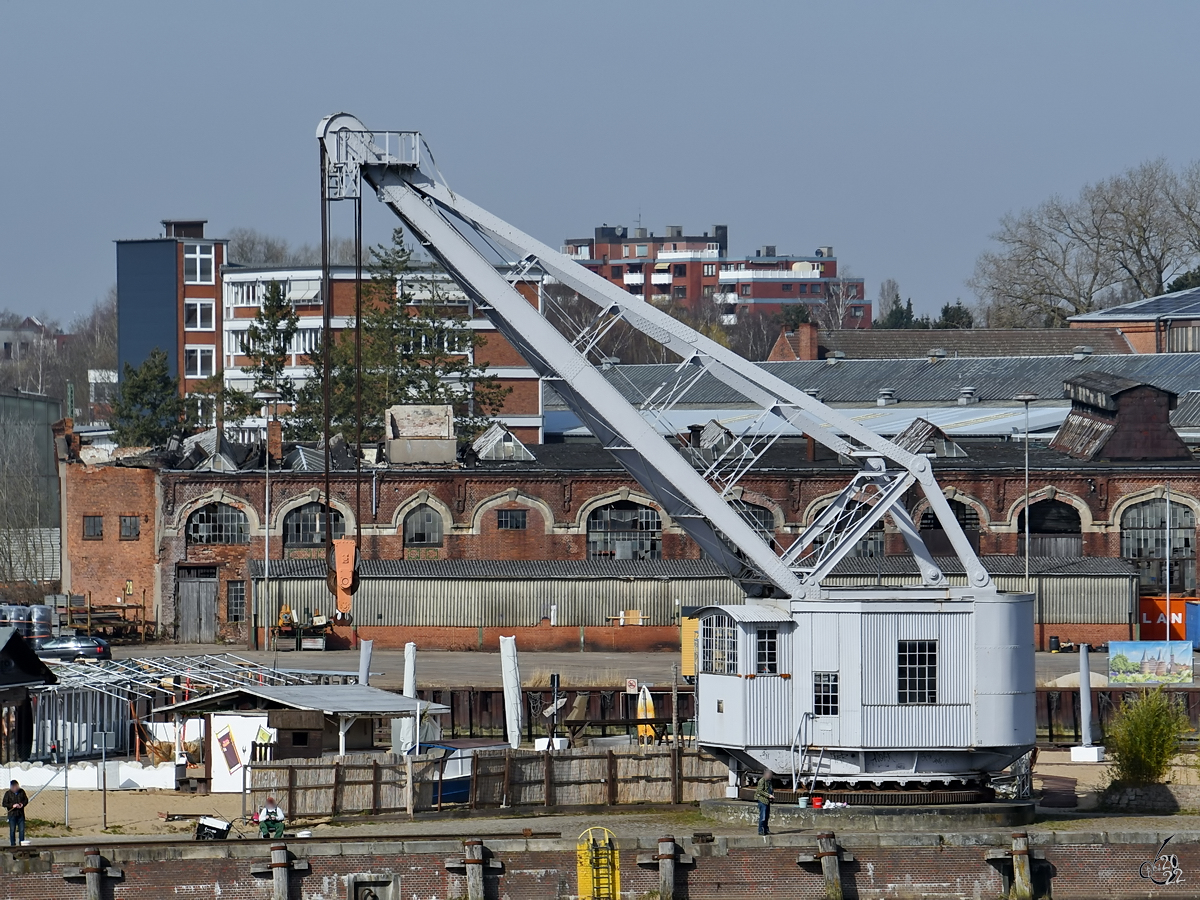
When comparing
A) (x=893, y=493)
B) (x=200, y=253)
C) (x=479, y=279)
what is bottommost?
(x=893, y=493)

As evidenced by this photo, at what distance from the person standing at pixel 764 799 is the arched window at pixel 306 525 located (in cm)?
3550

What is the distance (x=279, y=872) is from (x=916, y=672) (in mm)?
10773

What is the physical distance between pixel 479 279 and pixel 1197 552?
37.1 metres

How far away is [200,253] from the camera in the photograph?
125312mm

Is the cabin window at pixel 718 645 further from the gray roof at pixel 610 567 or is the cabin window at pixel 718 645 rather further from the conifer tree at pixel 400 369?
the conifer tree at pixel 400 369

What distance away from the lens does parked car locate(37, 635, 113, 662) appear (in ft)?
187

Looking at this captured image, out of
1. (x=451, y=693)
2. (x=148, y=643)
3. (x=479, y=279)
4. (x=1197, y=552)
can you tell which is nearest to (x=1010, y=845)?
(x=479, y=279)

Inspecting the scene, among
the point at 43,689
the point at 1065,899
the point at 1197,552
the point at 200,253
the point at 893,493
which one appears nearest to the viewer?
the point at 1065,899

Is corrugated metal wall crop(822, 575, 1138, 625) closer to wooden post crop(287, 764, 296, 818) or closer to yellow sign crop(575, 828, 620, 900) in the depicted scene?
wooden post crop(287, 764, 296, 818)

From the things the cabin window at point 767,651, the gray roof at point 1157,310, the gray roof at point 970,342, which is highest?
the gray roof at point 1157,310

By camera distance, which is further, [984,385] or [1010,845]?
[984,385]

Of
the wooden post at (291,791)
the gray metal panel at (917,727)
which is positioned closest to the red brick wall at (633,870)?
the gray metal panel at (917,727)

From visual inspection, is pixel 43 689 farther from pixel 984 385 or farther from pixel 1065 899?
pixel 984 385

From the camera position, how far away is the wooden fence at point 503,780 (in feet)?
115
